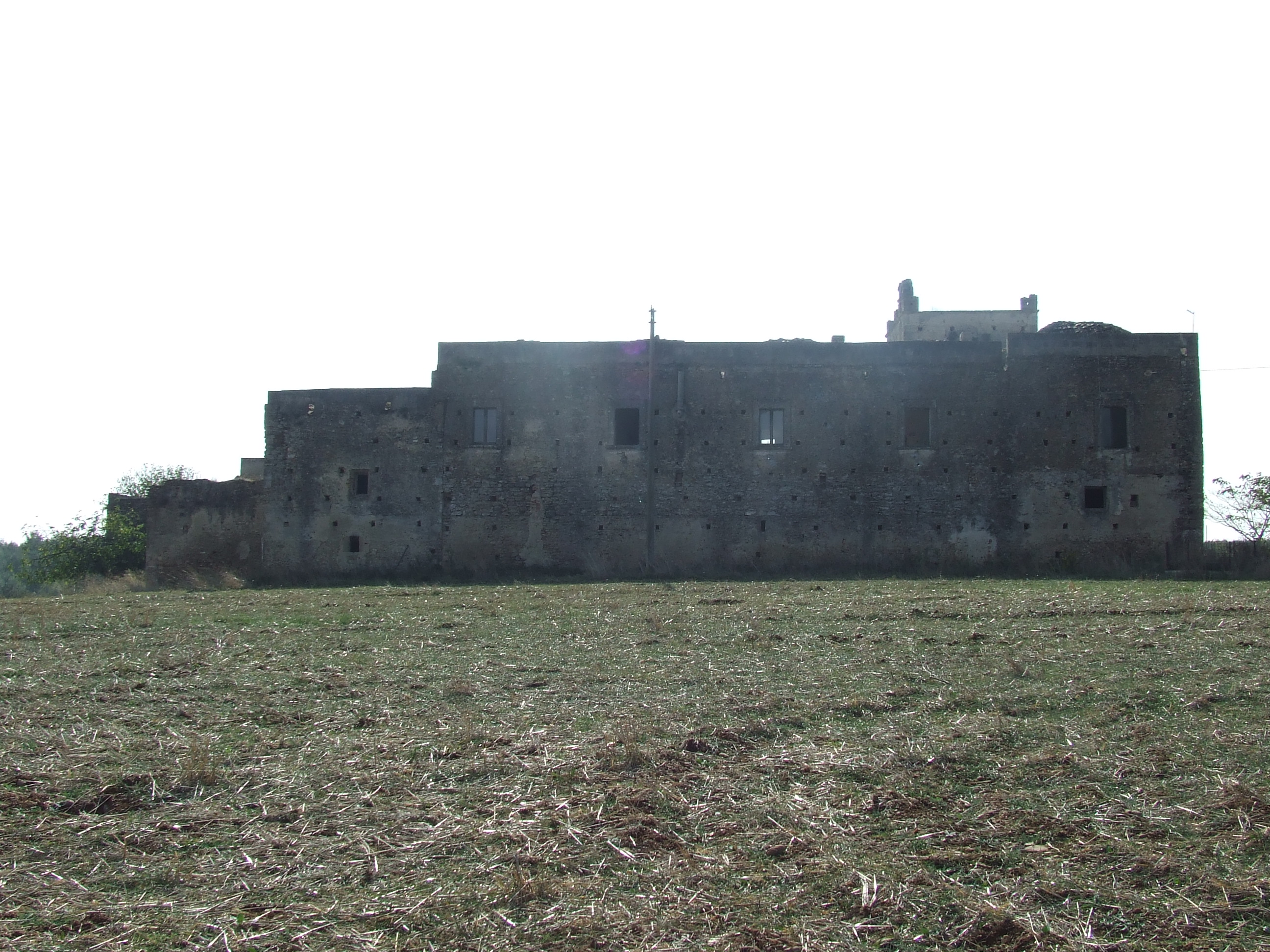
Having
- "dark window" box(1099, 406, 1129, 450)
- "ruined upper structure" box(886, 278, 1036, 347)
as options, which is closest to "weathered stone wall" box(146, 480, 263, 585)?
"dark window" box(1099, 406, 1129, 450)

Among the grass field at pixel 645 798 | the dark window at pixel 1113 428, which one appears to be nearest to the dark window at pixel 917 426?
the dark window at pixel 1113 428

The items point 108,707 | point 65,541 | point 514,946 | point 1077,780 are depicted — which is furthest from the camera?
point 65,541

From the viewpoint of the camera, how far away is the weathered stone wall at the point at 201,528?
26766 millimetres

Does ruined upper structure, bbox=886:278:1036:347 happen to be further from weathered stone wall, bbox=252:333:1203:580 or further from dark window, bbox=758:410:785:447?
dark window, bbox=758:410:785:447

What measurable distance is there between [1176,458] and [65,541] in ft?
102

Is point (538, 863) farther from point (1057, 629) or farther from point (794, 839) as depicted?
point (1057, 629)

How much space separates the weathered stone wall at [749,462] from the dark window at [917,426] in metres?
0.08

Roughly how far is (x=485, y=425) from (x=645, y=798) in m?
21.0

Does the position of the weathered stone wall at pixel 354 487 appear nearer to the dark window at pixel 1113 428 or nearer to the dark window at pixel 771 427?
the dark window at pixel 771 427

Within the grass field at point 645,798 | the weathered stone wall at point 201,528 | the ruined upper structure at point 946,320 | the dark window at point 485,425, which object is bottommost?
the grass field at point 645,798

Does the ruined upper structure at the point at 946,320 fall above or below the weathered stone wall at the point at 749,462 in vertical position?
above

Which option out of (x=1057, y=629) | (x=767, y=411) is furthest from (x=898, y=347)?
(x=1057, y=629)

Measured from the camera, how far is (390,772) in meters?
6.02

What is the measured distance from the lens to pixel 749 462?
25234 mm
